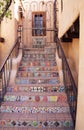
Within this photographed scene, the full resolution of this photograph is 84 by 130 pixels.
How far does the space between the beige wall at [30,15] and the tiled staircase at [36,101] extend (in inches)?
117

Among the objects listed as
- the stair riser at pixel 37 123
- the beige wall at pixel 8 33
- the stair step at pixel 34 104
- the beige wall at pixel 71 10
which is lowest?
the stair riser at pixel 37 123

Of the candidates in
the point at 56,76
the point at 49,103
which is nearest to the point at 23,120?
the point at 49,103

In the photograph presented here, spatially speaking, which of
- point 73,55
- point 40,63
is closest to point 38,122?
point 40,63

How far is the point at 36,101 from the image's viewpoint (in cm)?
561

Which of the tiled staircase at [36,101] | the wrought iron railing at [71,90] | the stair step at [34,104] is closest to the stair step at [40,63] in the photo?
the tiled staircase at [36,101]

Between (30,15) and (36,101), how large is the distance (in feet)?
20.7

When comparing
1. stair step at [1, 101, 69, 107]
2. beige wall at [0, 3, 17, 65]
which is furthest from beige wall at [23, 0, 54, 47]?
stair step at [1, 101, 69, 107]

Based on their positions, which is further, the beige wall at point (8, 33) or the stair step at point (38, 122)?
the beige wall at point (8, 33)

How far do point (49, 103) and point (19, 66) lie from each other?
239 centimetres

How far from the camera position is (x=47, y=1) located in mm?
10773

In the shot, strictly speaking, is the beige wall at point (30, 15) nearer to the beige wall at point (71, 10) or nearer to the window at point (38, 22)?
the window at point (38, 22)

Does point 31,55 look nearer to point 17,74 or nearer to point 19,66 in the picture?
point 19,66

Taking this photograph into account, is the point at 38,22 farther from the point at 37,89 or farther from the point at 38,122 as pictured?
the point at 38,122

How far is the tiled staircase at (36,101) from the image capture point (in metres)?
4.66
